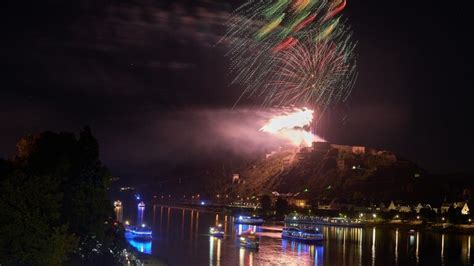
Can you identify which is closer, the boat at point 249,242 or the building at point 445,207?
the boat at point 249,242

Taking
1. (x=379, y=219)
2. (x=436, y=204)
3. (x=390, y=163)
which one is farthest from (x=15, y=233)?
(x=390, y=163)

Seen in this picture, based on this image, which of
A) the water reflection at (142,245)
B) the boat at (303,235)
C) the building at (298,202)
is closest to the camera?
the water reflection at (142,245)

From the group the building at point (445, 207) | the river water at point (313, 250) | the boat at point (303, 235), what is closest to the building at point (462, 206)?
the building at point (445, 207)

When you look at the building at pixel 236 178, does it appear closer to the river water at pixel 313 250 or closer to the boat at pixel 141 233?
the river water at pixel 313 250

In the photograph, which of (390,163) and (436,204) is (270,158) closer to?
(390,163)

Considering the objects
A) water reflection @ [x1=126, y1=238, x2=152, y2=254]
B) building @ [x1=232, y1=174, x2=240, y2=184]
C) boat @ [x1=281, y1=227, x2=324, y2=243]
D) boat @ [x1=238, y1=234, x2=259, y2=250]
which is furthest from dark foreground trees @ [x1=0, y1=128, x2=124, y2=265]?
building @ [x1=232, y1=174, x2=240, y2=184]

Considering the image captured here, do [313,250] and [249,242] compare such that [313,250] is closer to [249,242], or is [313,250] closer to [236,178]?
[249,242]

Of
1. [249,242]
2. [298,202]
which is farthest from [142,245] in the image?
[298,202]
